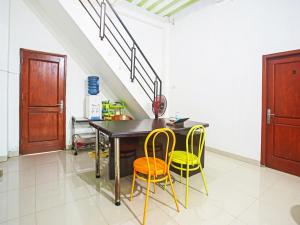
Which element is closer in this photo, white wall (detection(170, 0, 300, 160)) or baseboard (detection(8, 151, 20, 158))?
white wall (detection(170, 0, 300, 160))

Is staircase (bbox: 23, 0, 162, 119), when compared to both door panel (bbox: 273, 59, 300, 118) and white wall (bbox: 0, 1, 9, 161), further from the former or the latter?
door panel (bbox: 273, 59, 300, 118)

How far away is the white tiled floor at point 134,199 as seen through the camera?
6.12 ft

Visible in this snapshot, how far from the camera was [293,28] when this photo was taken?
3018mm

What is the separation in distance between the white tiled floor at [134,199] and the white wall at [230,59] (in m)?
1.07

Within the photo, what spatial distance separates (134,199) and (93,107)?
2.61 metres

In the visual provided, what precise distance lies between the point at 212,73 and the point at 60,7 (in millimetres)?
3478

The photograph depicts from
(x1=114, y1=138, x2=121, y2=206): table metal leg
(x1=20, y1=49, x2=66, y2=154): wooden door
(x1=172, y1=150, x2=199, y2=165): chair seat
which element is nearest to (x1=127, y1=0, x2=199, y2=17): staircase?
(x1=20, y1=49, x2=66, y2=154): wooden door

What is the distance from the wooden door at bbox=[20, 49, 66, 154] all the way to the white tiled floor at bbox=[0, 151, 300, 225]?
30.8 inches

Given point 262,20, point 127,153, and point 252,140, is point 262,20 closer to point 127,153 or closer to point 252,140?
point 252,140

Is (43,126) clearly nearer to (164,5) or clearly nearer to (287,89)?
(164,5)

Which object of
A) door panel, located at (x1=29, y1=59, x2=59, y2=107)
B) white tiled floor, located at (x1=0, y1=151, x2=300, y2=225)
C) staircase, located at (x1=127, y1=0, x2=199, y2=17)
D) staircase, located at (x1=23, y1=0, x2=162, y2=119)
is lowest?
white tiled floor, located at (x1=0, y1=151, x2=300, y2=225)

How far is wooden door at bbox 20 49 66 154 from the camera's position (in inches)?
149

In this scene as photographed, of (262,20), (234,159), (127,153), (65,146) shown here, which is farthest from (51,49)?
(234,159)

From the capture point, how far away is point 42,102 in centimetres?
400
